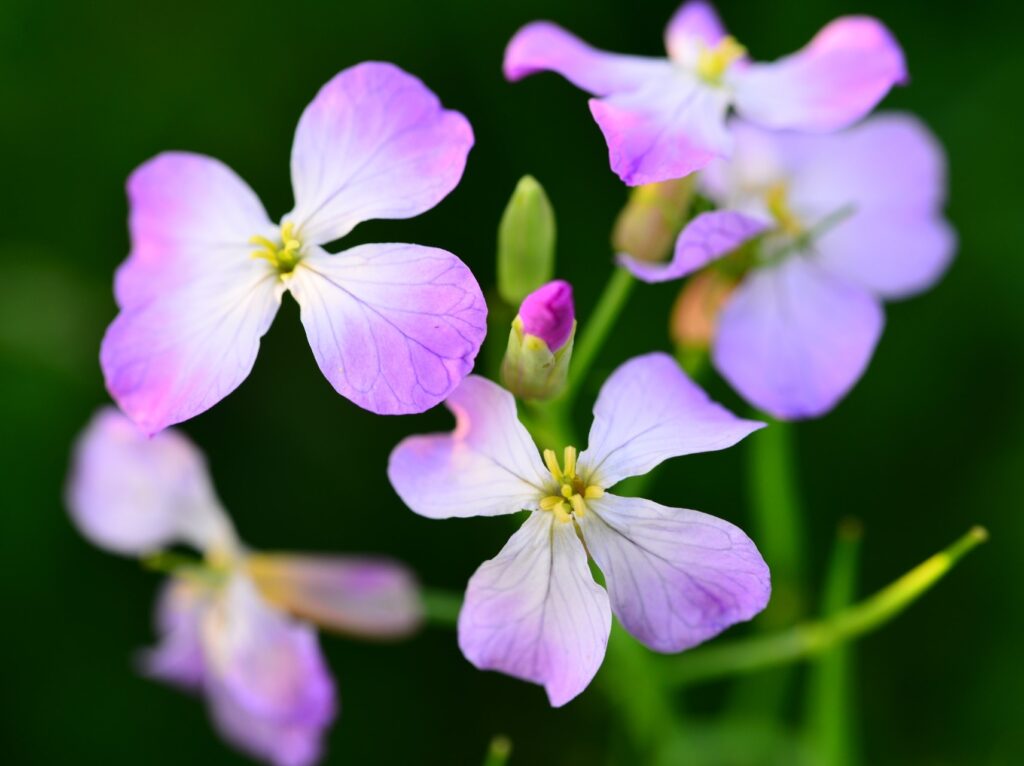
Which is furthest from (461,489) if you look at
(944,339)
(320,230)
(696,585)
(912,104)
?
(912,104)

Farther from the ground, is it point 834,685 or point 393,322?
point 393,322

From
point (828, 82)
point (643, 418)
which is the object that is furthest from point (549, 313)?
point (828, 82)

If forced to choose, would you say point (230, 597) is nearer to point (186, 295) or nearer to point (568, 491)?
point (186, 295)

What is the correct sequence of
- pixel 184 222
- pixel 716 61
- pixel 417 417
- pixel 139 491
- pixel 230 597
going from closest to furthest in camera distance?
pixel 184 222 → pixel 716 61 → pixel 230 597 → pixel 139 491 → pixel 417 417

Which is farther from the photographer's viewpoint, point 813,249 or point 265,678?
point 813,249

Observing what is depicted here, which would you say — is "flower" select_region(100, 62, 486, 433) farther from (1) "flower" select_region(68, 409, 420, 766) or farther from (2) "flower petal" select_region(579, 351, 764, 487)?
(1) "flower" select_region(68, 409, 420, 766)

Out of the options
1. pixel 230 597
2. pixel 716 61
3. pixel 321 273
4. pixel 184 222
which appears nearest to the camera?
pixel 321 273

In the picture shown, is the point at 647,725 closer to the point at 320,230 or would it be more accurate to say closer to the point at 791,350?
the point at 791,350

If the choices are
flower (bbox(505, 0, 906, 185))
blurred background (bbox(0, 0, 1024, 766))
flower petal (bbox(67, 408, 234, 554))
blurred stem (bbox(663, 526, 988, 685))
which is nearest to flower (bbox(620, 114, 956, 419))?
flower (bbox(505, 0, 906, 185))
